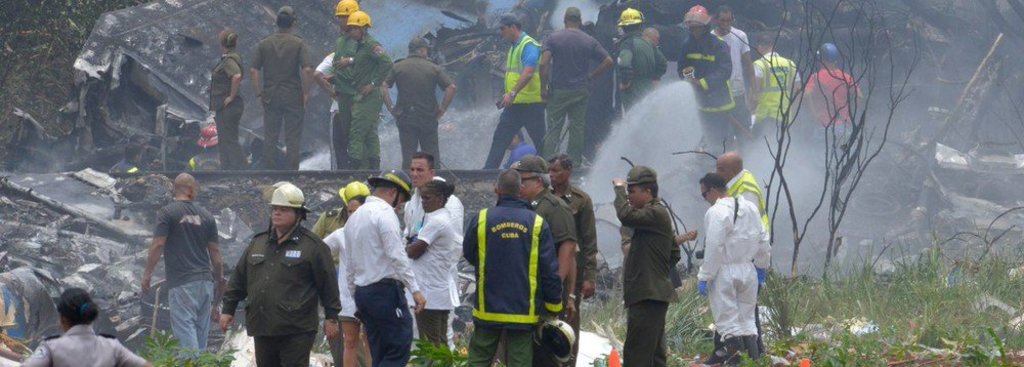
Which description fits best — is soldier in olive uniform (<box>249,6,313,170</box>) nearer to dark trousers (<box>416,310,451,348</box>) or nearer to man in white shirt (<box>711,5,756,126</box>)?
man in white shirt (<box>711,5,756,126</box>)

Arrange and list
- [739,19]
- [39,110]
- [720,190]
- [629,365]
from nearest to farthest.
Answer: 1. [629,365]
2. [720,190]
3. [39,110]
4. [739,19]

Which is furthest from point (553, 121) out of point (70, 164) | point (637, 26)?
point (70, 164)

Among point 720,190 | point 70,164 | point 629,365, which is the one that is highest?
point 720,190

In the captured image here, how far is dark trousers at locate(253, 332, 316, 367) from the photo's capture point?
7672mm

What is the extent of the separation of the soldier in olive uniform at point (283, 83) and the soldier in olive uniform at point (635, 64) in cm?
318

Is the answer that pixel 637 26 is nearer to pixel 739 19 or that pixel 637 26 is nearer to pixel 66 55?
pixel 739 19

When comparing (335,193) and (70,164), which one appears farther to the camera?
(70,164)

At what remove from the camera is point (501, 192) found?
7.55m

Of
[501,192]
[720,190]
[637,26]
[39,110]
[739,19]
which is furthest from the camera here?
[739,19]

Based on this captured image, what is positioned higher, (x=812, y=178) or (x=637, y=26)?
(x=637, y=26)

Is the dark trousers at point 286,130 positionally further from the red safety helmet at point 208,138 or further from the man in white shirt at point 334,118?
the red safety helmet at point 208,138

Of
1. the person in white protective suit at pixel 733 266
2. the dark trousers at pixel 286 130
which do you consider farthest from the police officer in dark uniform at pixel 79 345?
the dark trousers at pixel 286 130

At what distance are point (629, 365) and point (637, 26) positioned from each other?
7.65 m

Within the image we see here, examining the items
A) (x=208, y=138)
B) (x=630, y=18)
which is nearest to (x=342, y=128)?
(x=208, y=138)
